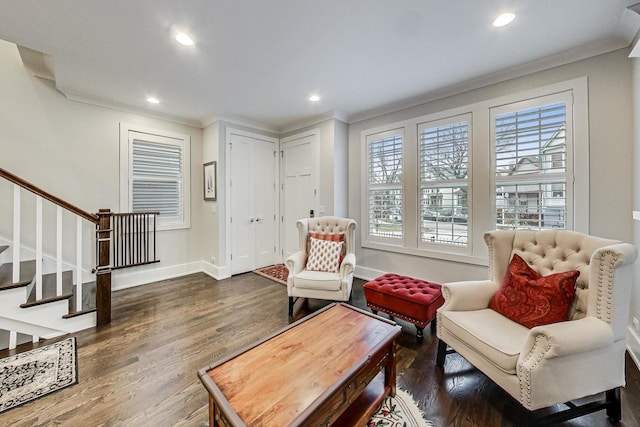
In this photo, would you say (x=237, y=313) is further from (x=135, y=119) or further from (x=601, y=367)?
(x=135, y=119)

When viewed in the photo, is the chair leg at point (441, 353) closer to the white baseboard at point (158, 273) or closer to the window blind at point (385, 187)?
the window blind at point (385, 187)

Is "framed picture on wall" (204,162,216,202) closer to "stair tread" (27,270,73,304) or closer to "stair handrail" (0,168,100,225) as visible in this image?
"stair handrail" (0,168,100,225)

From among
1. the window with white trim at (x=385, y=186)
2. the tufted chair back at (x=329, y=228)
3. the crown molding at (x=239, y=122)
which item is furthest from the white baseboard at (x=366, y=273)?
the crown molding at (x=239, y=122)

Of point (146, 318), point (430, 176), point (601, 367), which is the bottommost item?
point (146, 318)

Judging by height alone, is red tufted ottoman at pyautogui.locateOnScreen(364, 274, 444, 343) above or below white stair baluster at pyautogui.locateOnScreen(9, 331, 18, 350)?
above

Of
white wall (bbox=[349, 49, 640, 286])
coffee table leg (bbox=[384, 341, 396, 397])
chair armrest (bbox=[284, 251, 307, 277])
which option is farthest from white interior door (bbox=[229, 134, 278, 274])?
white wall (bbox=[349, 49, 640, 286])

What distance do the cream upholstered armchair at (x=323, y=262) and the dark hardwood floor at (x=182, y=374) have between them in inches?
13.4

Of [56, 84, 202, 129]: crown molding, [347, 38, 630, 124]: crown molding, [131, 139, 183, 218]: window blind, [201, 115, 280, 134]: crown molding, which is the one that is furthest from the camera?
[201, 115, 280, 134]: crown molding

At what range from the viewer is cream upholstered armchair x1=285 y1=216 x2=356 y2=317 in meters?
2.72

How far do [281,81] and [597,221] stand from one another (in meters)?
3.35

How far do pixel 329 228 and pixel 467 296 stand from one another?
5.90 feet

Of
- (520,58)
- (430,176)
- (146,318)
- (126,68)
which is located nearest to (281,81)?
(126,68)

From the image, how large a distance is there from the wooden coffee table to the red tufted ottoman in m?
0.63

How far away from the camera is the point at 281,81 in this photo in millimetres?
2957
